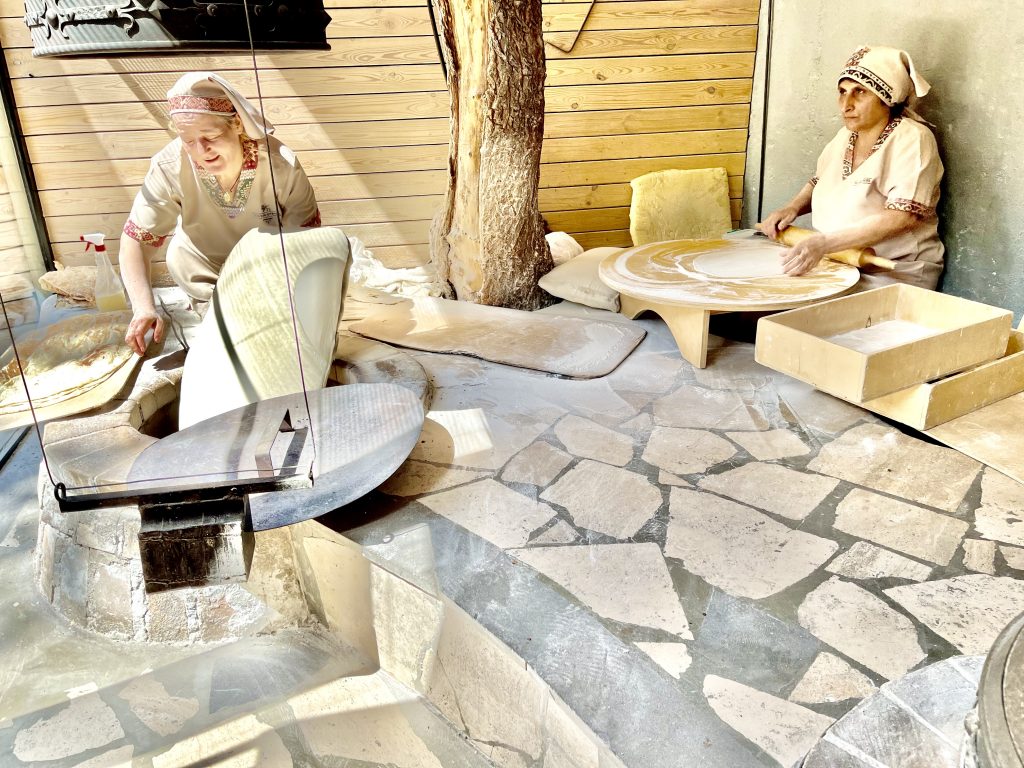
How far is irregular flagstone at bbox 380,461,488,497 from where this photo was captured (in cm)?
273

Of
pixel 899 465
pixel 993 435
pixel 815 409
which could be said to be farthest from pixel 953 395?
pixel 815 409

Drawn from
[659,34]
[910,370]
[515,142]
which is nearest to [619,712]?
[910,370]

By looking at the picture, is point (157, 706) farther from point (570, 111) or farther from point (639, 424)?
point (570, 111)

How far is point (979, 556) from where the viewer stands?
2.25 metres

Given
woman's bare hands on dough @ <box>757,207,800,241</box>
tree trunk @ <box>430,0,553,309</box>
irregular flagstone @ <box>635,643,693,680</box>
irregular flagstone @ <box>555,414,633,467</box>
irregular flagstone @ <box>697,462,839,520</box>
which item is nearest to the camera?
irregular flagstone @ <box>635,643,693,680</box>

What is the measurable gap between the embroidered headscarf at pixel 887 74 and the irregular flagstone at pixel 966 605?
244 cm

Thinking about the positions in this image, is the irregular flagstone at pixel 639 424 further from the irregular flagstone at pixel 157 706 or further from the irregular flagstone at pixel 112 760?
the irregular flagstone at pixel 112 760

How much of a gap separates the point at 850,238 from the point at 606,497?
78.5 inches

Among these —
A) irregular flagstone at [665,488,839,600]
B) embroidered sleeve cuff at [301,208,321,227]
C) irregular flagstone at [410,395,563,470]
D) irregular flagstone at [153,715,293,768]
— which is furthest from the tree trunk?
irregular flagstone at [153,715,293,768]

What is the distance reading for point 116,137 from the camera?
121 cm

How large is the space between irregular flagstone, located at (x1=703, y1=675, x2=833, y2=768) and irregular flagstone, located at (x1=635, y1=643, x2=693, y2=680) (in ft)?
0.24

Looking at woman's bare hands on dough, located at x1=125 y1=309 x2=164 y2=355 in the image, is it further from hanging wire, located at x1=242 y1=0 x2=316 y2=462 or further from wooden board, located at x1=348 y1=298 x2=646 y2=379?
wooden board, located at x1=348 y1=298 x2=646 y2=379

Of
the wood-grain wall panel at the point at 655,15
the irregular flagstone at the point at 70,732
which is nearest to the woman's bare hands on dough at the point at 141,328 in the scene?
the irregular flagstone at the point at 70,732

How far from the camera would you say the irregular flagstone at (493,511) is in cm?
248
